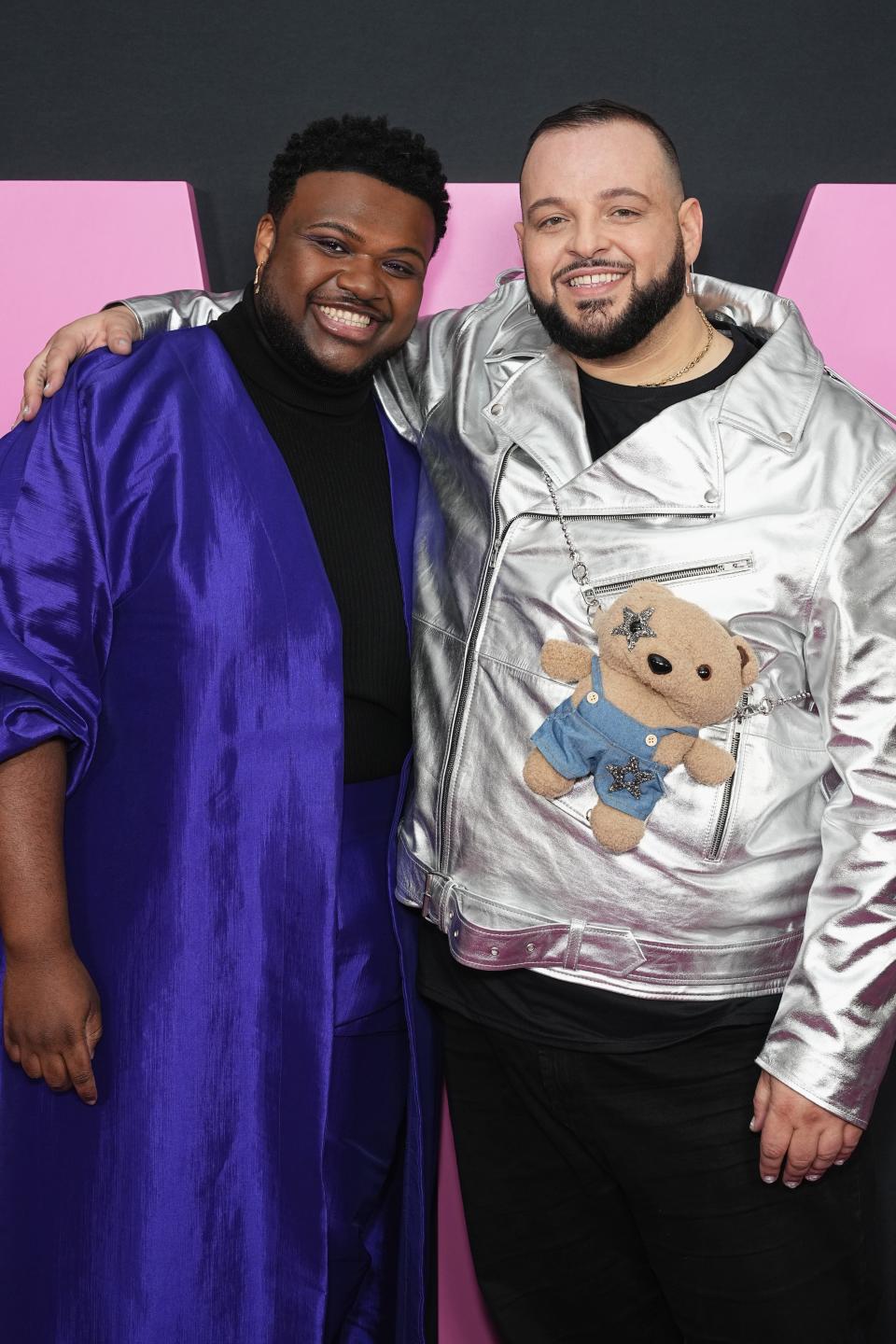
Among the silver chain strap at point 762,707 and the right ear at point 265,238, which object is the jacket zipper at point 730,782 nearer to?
the silver chain strap at point 762,707

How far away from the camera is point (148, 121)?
93.6 inches

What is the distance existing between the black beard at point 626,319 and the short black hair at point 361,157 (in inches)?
12.1

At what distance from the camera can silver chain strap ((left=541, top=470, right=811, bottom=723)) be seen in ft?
5.27

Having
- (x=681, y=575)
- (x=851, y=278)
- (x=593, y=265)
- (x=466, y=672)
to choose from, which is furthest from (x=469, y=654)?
(x=851, y=278)

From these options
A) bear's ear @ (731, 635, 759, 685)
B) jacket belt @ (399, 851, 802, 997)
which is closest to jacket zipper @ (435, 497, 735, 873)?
jacket belt @ (399, 851, 802, 997)

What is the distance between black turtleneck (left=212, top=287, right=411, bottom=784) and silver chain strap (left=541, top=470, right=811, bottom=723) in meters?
0.30

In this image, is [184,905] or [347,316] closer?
[184,905]

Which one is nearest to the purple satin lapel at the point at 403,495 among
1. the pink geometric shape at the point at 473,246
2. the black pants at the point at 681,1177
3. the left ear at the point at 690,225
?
the pink geometric shape at the point at 473,246

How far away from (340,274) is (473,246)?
0.43 m

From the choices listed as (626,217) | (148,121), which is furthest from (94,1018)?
(148,121)

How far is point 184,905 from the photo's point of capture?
168cm

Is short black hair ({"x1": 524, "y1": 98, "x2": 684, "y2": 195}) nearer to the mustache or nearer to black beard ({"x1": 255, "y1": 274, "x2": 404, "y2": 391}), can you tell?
the mustache

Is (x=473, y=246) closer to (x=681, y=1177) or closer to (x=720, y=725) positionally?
(x=720, y=725)

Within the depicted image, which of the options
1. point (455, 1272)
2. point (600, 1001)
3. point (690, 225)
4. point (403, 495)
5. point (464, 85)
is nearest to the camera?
point (600, 1001)
